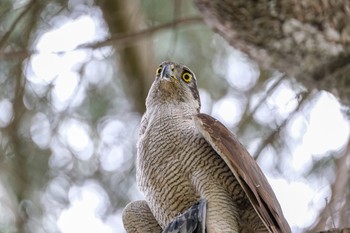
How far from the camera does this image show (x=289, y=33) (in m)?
2.71

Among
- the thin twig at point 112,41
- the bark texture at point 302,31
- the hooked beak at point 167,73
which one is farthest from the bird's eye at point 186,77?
the bark texture at point 302,31

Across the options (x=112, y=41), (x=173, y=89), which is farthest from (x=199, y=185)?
(x=112, y=41)

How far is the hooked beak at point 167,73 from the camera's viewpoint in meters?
5.00

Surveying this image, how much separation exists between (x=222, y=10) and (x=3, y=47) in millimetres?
2940

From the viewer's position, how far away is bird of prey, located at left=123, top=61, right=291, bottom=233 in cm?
407

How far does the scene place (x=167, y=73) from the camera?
16.4 ft

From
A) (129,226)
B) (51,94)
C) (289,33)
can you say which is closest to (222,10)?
(289,33)

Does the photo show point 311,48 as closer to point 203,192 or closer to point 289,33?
point 289,33

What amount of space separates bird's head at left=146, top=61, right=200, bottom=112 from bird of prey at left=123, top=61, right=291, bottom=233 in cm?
37

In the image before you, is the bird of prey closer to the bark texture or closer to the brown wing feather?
the brown wing feather

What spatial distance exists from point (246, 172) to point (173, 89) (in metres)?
1.14

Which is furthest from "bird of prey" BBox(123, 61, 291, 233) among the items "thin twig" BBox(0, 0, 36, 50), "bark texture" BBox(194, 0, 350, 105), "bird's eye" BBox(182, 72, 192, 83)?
"bark texture" BBox(194, 0, 350, 105)

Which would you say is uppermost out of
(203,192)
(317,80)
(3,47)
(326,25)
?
(326,25)

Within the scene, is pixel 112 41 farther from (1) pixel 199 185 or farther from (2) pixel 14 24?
(1) pixel 199 185
